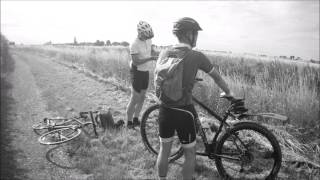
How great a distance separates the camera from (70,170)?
466 cm

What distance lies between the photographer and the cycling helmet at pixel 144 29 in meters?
5.19

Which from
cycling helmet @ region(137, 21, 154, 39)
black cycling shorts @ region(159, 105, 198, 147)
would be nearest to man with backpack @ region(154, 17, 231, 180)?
black cycling shorts @ region(159, 105, 198, 147)

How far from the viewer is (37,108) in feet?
29.7

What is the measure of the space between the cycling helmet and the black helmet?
219cm

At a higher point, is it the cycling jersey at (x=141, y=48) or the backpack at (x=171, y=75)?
the cycling jersey at (x=141, y=48)

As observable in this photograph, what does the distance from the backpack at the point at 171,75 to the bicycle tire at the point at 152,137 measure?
59.2 inches

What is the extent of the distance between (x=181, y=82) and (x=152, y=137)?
2.47 metres

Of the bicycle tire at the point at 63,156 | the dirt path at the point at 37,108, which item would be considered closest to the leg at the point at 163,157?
the dirt path at the point at 37,108

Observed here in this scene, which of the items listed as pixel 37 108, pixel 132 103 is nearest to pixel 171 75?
pixel 132 103

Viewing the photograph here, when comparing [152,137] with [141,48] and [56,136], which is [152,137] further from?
[56,136]

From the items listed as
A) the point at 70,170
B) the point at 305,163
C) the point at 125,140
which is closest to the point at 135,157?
the point at 125,140

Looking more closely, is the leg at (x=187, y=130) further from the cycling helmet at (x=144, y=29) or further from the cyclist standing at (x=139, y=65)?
the cycling helmet at (x=144, y=29)

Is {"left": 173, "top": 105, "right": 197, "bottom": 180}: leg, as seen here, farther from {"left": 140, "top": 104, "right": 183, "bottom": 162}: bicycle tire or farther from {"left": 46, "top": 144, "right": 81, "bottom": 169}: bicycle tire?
{"left": 46, "top": 144, "right": 81, "bottom": 169}: bicycle tire

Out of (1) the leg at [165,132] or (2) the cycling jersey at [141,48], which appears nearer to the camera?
(1) the leg at [165,132]
